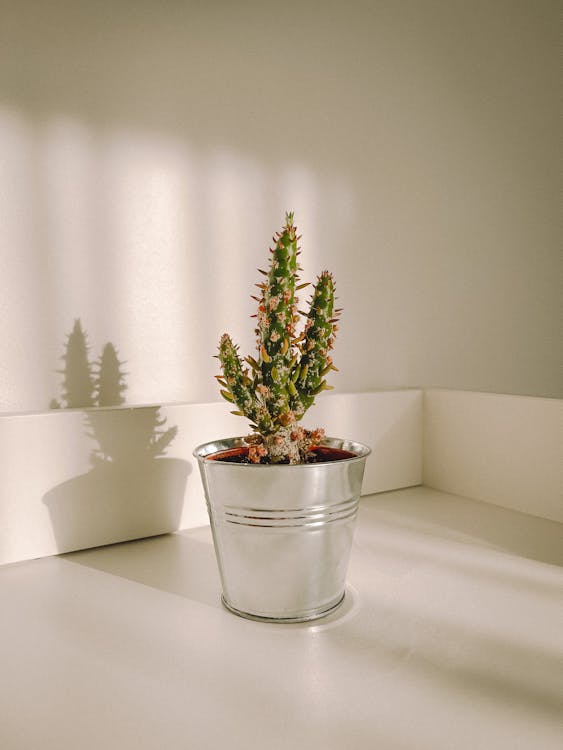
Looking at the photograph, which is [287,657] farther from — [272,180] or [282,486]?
[272,180]

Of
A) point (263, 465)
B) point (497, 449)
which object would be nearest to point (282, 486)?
point (263, 465)

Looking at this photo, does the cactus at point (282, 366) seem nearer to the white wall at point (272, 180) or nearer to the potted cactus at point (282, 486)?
the potted cactus at point (282, 486)

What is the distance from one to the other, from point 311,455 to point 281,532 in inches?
3.7

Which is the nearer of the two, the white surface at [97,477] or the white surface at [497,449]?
the white surface at [97,477]

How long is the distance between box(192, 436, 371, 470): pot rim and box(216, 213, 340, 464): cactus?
3 centimetres

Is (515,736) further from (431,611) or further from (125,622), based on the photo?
(125,622)

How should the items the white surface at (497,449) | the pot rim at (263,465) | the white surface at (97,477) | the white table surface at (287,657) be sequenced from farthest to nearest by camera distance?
the white surface at (497,449)
the white surface at (97,477)
the pot rim at (263,465)
the white table surface at (287,657)

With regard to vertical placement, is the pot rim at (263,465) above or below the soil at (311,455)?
above

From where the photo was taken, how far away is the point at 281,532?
19.4 inches

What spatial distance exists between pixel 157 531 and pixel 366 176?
2.19 feet

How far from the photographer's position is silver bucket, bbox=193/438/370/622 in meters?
0.49

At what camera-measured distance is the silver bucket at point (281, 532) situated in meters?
0.49

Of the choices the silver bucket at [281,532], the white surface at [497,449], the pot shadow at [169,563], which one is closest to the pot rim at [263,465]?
the silver bucket at [281,532]

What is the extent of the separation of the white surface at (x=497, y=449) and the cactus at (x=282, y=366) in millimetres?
389
